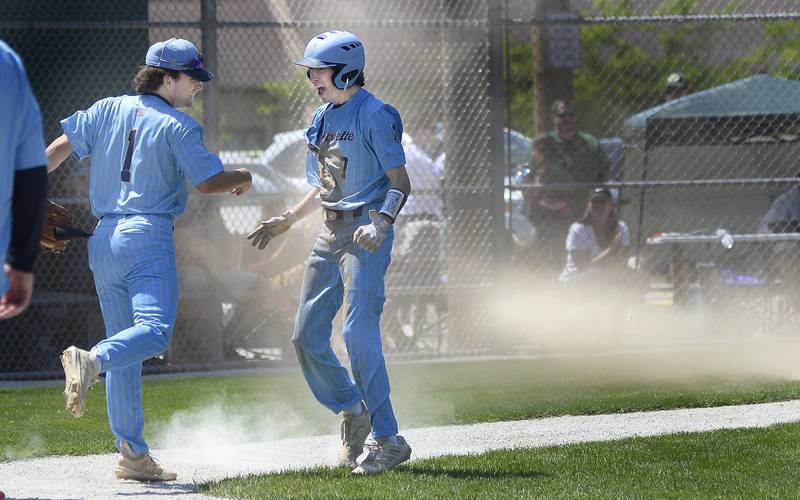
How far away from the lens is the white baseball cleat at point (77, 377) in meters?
5.24

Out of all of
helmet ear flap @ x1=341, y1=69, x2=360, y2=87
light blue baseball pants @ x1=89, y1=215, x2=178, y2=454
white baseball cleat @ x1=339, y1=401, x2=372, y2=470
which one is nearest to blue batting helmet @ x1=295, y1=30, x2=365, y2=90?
helmet ear flap @ x1=341, y1=69, x2=360, y2=87

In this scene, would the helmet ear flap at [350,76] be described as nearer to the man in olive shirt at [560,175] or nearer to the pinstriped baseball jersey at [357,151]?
the pinstriped baseball jersey at [357,151]

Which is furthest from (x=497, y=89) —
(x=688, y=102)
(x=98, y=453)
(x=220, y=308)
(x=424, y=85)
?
(x=98, y=453)

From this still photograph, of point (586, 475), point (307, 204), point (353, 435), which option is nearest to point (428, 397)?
point (353, 435)

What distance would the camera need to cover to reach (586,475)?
5.88 meters

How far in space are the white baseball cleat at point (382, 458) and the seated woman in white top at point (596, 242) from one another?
638cm

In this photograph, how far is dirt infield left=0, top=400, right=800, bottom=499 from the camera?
19.1 ft

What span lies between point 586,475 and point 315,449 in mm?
1617

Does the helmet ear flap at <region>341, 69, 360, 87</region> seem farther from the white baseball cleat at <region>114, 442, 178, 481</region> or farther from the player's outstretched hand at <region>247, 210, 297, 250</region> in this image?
the white baseball cleat at <region>114, 442, 178, 481</region>

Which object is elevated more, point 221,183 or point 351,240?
point 221,183

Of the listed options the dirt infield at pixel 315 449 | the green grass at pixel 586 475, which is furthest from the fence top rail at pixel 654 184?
the green grass at pixel 586 475

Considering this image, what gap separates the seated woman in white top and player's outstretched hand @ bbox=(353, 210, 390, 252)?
6.58 m

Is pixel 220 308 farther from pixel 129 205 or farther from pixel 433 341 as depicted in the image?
pixel 129 205

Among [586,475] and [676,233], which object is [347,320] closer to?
[586,475]
